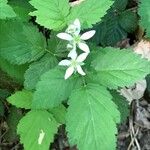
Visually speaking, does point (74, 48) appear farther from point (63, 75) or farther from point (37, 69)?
point (37, 69)

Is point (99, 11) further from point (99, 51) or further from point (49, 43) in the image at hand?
point (49, 43)

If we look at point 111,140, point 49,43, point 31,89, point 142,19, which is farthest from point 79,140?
point 142,19

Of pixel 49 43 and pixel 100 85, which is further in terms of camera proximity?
pixel 49 43

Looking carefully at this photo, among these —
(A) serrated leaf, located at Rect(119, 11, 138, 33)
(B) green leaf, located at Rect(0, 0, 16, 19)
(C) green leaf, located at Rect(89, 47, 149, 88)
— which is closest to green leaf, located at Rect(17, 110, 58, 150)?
(C) green leaf, located at Rect(89, 47, 149, 88)

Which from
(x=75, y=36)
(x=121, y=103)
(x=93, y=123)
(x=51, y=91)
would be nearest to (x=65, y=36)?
(x=75, y=36)

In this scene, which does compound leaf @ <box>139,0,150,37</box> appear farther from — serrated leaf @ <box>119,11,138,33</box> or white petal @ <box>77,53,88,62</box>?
white petal @ <box>77,53,88,62</box>

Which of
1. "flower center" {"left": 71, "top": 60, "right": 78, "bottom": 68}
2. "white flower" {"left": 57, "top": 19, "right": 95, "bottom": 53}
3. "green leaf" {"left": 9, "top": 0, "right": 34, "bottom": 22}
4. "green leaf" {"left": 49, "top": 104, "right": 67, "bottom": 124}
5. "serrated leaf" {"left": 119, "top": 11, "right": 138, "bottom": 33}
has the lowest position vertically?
"green leaf" {"left": 49, "top": 104, "right": 67, "bottom": 124}

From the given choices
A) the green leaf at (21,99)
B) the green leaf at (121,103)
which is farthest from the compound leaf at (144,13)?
the green leaf at (21,99)
